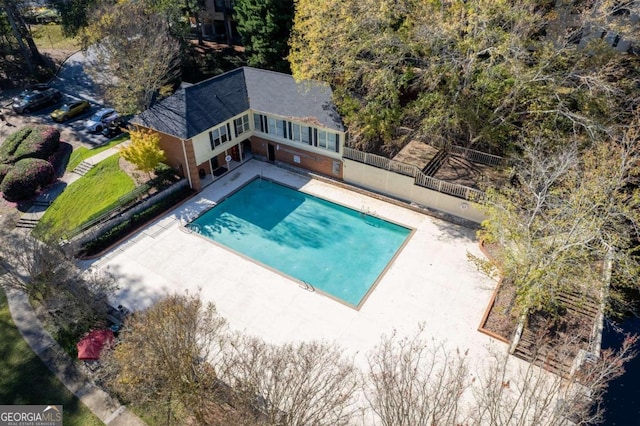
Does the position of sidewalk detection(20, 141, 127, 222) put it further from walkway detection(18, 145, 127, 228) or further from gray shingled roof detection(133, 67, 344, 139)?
gray shingled roof detection(133, 67, 344, 139)

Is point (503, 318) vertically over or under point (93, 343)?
under

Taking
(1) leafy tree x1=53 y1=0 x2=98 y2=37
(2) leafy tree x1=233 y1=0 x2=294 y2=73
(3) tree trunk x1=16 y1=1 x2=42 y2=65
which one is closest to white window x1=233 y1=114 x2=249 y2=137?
(2) leafy tree x1=233 y1=0 x2=294 y2=73

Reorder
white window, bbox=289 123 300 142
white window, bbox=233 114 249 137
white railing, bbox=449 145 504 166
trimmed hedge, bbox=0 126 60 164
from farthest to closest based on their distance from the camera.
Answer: white window, bbox=233 114 249 137
trimmed hedge, bbox=0 126 60 164
white window, bbox=289 123 300 142
white railing, bbox=449 145 504 166

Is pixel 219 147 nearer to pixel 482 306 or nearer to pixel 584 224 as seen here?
pixel 482 306

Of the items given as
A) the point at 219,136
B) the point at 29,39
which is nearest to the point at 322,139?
the point at 219,136

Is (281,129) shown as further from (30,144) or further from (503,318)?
(503,318)

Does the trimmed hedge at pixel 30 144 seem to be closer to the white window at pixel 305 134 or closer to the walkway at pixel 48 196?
the walkway at pixel 48 196
